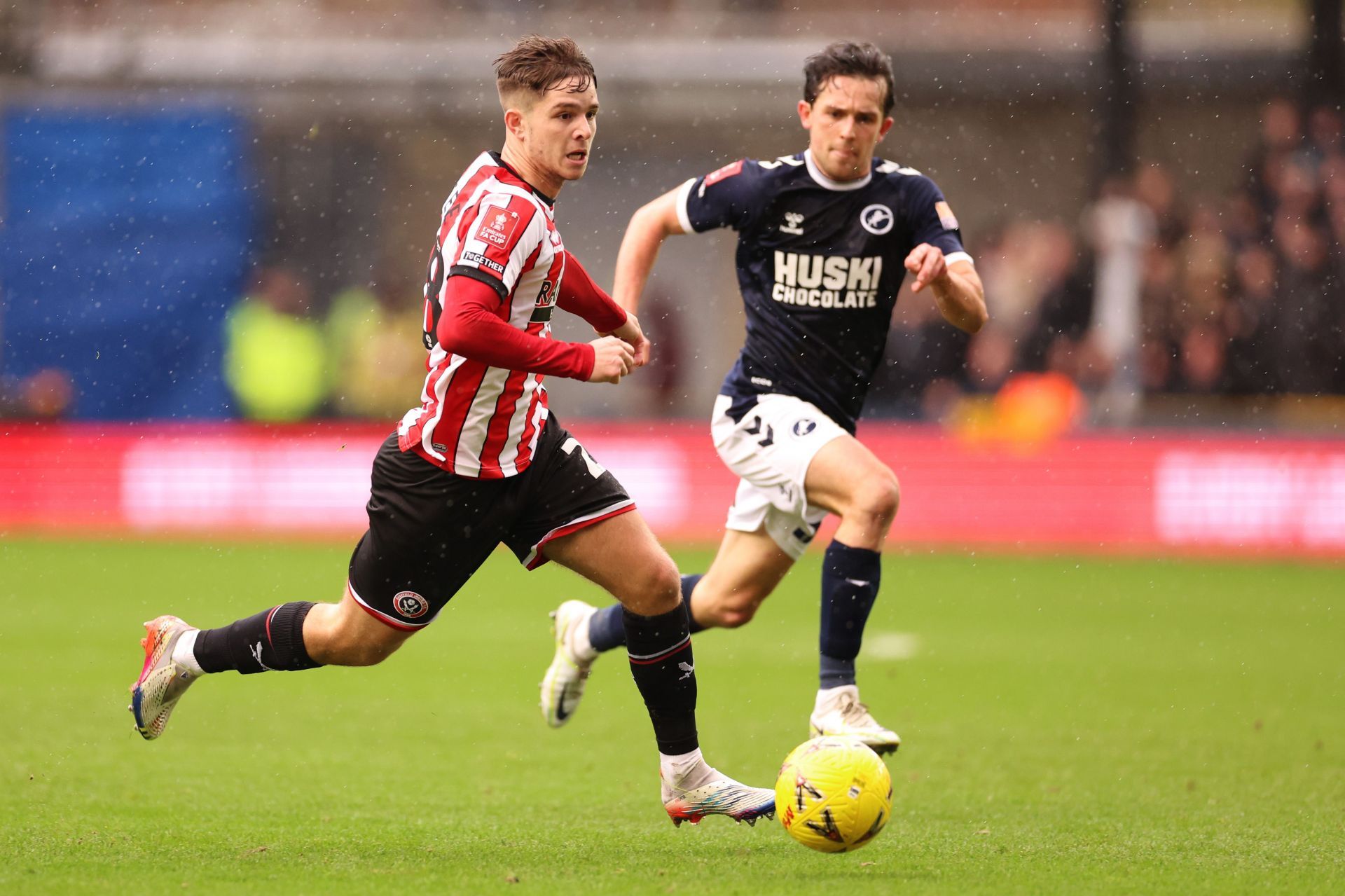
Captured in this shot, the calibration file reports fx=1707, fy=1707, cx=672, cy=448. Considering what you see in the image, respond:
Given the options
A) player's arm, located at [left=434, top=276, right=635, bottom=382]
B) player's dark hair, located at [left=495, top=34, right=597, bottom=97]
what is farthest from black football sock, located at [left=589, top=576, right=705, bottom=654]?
player's dark hair, located at [left=495, top=34, right=597, bottom=97]

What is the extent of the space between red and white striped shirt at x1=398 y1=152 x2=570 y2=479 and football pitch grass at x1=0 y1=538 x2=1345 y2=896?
1.15 meters

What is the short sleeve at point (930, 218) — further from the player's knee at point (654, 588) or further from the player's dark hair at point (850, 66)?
the player's knee at point (654, 588)

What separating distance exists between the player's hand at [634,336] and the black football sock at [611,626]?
1.47m

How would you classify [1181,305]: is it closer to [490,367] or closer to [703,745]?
[703,745]

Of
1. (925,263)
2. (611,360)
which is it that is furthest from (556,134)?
(925,263)

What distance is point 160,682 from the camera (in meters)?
5.39

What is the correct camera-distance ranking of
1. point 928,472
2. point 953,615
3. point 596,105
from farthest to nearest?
1. point 928,472
2. point 953,615
3. point 596,105

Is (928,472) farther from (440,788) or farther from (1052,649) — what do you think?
(440,788)

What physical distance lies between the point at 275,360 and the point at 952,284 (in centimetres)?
1215

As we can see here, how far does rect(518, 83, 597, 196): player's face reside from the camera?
483 centimetres

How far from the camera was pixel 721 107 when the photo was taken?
19.3 metres

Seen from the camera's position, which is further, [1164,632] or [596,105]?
[1164,632]

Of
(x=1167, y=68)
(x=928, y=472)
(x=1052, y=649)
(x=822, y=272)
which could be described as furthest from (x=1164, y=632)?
(x=1167, y=68)

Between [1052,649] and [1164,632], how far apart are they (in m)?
0.99
